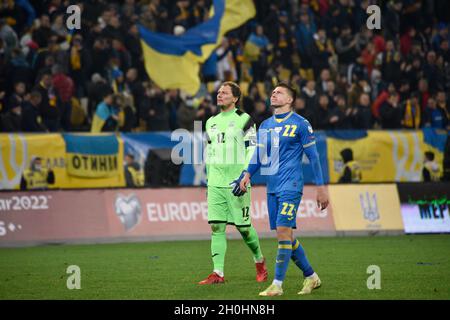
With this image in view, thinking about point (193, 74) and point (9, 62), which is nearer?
point (9, 62)

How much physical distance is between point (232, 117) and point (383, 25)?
17458 millimetres

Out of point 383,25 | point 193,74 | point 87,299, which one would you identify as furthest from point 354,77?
point 87,299

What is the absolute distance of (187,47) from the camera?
26234mm

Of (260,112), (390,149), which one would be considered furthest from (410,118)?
(260,112)

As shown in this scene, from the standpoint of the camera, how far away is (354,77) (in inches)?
1104

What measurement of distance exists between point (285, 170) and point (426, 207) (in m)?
11.3

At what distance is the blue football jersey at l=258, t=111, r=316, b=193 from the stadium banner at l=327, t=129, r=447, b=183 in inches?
504

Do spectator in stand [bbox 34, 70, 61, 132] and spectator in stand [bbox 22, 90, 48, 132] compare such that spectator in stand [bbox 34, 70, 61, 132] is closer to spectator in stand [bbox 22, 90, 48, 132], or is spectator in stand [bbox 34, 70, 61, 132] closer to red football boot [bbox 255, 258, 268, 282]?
spectator in stand [bbox 22, 90, 48, 132]

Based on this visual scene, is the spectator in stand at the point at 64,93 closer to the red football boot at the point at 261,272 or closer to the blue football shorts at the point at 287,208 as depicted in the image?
the red football boot at the point at 261,272

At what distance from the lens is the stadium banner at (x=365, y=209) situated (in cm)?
2219

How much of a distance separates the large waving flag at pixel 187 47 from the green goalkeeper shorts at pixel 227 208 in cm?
1213

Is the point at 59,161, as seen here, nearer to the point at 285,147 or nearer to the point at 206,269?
the point at 206,269
